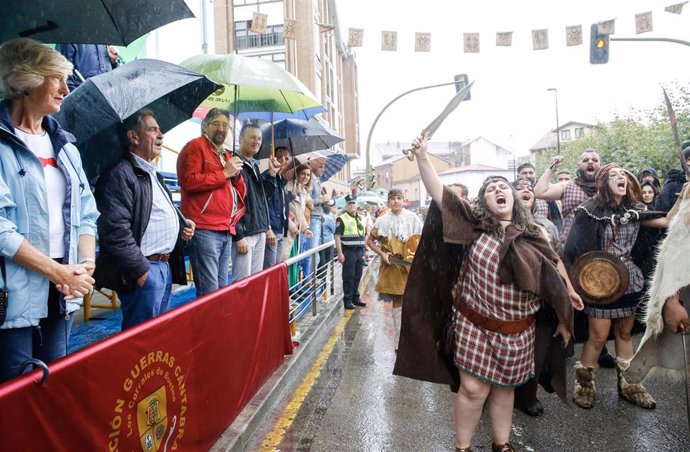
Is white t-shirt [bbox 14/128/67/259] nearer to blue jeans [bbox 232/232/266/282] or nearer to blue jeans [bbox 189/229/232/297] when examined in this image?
blue jeans [bbox 189/229/232/297]

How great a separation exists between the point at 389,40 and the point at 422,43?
2.05 ft

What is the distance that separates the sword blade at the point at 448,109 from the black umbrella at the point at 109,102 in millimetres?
1857

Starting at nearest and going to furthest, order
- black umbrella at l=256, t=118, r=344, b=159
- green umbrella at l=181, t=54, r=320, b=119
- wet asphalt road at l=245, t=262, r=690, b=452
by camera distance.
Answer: wet asphalt road at l=245, t=262, r=690, b=452, green umbrella at l=181, t=54, r=320, b=119, black umbrella at l=256, t=118, r=344, b=159

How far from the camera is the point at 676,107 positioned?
17922mm

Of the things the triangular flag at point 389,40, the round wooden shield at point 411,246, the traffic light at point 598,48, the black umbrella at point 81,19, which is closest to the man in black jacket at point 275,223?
the round wooden shield at point 411,246

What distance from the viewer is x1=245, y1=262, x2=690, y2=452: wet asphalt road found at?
3.23 m

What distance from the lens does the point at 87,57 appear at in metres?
4.34

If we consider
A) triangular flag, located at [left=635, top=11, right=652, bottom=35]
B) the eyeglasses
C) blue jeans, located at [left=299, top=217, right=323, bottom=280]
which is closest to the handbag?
the eyeglasses

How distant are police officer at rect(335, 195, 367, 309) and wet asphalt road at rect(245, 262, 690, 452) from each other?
3.22 m

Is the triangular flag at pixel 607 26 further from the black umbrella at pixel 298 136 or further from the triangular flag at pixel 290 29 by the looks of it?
the triangular flag at pixel 290 29

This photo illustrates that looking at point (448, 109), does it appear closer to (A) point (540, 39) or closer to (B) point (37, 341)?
(B) point (37, 341)

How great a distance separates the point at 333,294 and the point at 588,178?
4.59 meters

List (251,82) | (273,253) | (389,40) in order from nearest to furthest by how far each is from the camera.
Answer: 1. (251,82)
2. (273,253)
3. (389,40)

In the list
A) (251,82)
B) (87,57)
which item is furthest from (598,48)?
(87,57)
